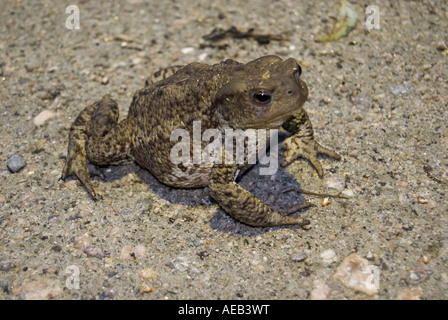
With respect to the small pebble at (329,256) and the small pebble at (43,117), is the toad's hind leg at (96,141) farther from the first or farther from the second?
the small pebble at (329,256)

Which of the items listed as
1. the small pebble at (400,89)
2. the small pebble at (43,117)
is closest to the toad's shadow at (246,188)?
the small pebble at (43,117)

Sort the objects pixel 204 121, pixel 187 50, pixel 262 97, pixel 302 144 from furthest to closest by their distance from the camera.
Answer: pixel 187 50 → pixel 302 144 → pixel 204 121 → pixel 262 97

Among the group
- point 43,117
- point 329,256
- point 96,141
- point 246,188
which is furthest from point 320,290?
point 43,117

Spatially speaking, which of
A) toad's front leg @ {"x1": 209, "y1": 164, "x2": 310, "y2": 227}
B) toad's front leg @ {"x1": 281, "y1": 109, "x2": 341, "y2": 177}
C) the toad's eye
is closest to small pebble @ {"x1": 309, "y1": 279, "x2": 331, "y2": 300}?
toad's front leg @ {"x1": 209, "y1": 164, "x2": 310, "y2": 227}

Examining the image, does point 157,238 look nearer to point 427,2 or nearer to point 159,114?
point 159,114

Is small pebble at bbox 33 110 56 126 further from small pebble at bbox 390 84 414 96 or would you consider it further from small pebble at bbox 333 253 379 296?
small pebble at bbox 390 84 414 96

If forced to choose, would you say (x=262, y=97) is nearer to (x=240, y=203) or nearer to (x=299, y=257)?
(x=240, y=203)
